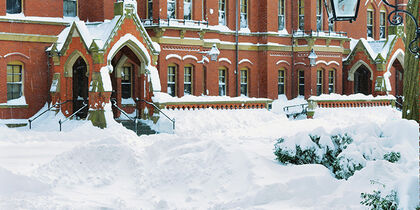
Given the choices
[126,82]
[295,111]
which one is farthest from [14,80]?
[295,111]

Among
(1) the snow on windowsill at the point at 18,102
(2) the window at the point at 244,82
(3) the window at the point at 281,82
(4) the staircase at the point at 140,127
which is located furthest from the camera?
(3) the window at the point at 281,82

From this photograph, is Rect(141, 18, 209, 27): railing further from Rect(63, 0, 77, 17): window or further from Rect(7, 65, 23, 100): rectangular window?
Rect(7, 65, 23, 100): rectangular window

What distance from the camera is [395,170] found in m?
8.73

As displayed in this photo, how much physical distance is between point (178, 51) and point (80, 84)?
480 cm

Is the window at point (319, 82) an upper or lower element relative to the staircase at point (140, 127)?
upper

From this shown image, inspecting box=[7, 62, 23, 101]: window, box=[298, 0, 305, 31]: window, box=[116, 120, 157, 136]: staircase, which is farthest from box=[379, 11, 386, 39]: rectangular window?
box=[7, 62, 23, 101]: window

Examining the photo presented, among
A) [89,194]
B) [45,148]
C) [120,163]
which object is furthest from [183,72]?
[89,194]

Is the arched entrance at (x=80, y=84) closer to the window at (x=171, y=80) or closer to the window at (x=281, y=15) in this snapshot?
the window at (x=171, y=80)

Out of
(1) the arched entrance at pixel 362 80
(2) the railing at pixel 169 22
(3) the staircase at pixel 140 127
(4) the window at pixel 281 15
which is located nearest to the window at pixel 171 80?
(2) the railing at pixel 169 22

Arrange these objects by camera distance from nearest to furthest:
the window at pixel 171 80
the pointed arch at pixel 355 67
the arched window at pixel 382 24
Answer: the window at pixel 171 80 → the pointed arch at pixel 355 67 → the arched window at pixel 382 24

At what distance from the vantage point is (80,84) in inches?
949

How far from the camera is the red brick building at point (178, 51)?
72.6 ft

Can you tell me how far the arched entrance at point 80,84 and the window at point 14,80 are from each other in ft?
7.48

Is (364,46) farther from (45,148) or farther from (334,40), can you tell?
(45,148)
